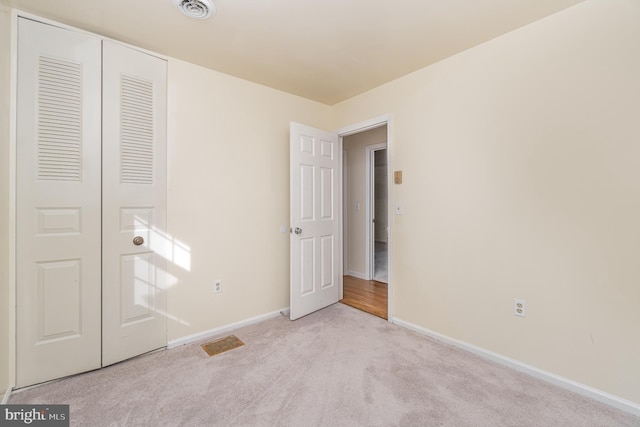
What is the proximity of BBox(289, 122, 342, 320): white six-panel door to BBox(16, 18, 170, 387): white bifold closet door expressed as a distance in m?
1.19

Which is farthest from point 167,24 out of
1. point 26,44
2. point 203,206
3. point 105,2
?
point 203,206

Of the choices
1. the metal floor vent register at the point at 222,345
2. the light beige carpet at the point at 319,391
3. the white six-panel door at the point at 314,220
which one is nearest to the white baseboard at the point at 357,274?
the white six-panel door at the point at 314,220

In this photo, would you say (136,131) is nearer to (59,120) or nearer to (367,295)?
(59,120)

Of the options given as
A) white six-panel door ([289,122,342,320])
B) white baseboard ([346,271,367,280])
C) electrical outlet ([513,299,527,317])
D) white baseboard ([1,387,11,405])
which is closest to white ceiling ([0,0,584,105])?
white six-panel door ([289,122,342,320])

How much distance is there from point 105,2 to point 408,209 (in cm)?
→ 271

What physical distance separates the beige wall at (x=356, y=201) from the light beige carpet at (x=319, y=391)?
2.18 meters

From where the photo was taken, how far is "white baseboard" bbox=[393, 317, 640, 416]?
5.16 ft

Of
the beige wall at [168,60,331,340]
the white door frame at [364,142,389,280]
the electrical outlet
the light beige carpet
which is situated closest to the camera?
the light beige carpet

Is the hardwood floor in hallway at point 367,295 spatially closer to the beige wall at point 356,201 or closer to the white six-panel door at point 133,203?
the beige wall at point 356,201

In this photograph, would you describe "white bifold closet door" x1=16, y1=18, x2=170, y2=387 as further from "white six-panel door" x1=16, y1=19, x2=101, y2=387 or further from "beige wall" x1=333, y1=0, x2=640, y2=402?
"beige wall" x1=333, y1=0, x2=640, y2=402

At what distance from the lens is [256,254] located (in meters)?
2.81

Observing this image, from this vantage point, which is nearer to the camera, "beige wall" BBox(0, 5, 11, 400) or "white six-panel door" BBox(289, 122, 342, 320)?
"beige wall" BBox(0, 5, 11, 400)

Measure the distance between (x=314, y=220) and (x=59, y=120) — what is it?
2203mm

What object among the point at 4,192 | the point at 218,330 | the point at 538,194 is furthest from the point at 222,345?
the point at 538,194
